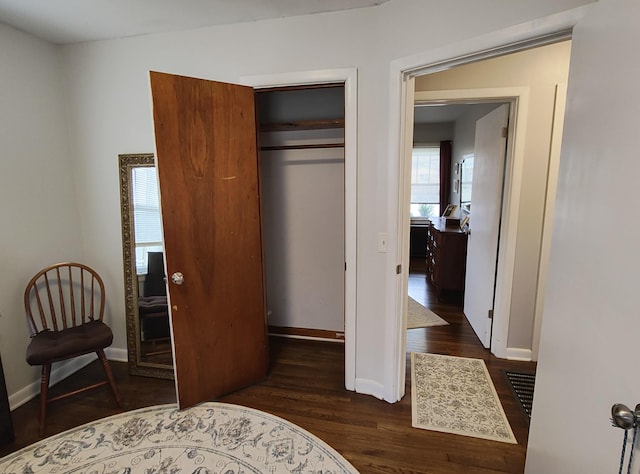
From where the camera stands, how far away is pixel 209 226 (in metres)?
2.02

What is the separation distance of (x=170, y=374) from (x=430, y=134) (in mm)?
5904

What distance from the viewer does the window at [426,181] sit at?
251 inches

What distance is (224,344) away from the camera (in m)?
2.16

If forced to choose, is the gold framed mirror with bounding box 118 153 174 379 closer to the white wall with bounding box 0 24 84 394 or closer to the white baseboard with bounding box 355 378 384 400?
the white wall with bounding box 0 24 84 394

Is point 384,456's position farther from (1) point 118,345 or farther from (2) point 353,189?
(1) point 118,345

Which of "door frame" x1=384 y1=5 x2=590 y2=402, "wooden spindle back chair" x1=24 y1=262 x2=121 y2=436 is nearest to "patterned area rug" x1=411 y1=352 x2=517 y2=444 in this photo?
"door frame" x1=384 y1=5 x2=590 y2=402

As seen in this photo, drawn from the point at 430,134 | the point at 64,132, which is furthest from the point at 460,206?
the point at 64,132

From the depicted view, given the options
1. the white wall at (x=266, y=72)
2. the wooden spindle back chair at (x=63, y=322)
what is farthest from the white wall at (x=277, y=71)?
the wooden spindle back chair at (x=63, y=322)

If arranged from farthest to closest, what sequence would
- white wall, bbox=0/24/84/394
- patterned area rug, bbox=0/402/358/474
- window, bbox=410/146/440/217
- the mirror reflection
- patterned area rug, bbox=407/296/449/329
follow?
window, bbox=410/146/440/217
the mirror reflection
patterned area rug, bbox=407/296/449/329
white wall, bbox=0/24/84/394
patterned area rug, bbox=0/402/358/474

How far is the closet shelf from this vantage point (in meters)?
2.52

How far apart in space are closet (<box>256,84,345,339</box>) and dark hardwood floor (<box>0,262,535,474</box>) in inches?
14.4

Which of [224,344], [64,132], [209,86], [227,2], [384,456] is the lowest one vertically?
[384,456]

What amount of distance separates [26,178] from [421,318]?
140 inches

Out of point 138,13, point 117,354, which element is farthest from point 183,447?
point 138,13
